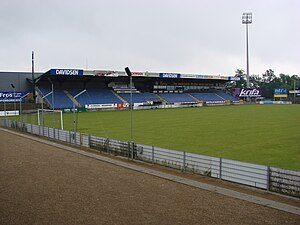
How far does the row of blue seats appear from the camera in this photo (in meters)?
73.9

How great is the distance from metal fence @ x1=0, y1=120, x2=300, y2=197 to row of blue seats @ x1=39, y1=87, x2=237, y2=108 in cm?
5402

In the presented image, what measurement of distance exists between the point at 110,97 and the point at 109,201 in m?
72.1

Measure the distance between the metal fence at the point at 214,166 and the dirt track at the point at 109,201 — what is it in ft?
5.80

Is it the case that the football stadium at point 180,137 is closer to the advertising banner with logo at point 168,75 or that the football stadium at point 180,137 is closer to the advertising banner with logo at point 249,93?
the advertising banner with logo at point 168,75

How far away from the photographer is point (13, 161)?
17812mm

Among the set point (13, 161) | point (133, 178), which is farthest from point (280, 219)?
point (13, 161)

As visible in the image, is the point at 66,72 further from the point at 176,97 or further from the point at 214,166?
the point at 214,166

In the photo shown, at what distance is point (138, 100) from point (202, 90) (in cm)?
2925

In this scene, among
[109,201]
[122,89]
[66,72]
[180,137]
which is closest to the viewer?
[109,201]

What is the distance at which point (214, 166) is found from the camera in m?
13.6

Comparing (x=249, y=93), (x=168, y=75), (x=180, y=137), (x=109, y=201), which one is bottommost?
(x=109, y=201)

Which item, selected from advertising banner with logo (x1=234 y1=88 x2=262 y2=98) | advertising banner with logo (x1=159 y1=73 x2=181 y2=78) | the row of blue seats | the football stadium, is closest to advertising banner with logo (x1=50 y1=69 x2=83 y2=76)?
the football stadium

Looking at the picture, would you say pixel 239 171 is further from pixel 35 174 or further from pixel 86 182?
pixel 35 174

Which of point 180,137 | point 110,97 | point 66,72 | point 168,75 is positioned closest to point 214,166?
point 180,137
